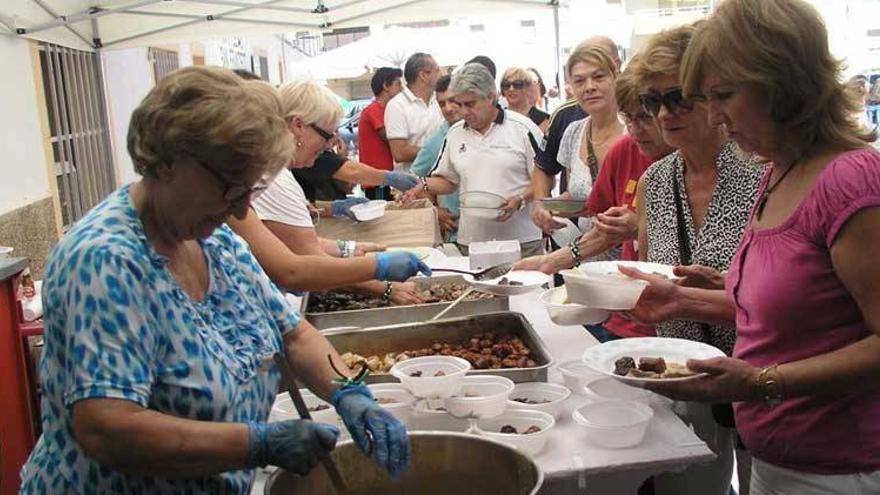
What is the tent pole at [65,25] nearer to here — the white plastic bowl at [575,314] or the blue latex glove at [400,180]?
the blue latex glove at [400,180]

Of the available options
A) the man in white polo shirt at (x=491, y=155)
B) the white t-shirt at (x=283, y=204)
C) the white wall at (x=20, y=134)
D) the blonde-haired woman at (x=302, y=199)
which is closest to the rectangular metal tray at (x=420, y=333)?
the blonde-haired woman at (x=302, y=199)

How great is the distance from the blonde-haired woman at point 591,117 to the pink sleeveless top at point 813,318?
1735 millimetres

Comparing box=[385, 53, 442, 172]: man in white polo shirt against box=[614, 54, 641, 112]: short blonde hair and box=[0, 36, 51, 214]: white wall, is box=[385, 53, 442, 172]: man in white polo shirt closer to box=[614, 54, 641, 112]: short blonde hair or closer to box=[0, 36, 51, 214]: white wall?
box=[0, 36, 51, 214]: white wall

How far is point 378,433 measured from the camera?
125 cm

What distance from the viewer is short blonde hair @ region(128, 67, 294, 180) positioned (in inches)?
42.2

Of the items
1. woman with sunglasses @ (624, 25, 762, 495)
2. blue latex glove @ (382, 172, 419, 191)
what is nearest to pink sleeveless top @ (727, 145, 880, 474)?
woman with sunglasses @ (624, 25, 762, 495)

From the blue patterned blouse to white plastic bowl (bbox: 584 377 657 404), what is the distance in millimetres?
803

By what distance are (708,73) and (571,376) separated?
0.82 metres

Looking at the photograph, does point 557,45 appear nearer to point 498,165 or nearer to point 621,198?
point 498,165

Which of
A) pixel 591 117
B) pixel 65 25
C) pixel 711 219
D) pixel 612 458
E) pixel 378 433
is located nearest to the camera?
pixel 378 433

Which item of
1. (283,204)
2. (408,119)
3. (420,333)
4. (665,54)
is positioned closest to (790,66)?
(665,54)

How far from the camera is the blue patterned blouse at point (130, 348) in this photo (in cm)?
102

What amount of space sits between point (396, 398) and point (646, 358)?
0.55 meters

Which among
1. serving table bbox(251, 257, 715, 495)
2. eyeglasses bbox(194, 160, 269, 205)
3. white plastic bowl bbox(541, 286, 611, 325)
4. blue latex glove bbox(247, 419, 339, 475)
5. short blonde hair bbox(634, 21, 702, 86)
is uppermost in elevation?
short blonde hair bbox(634, 21, 702, 86)
